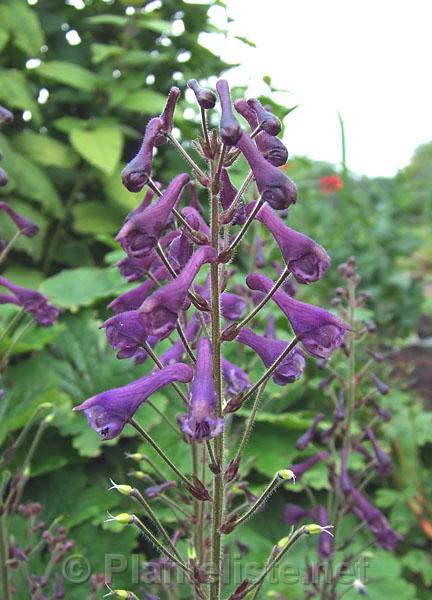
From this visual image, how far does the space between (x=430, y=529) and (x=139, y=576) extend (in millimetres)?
1660

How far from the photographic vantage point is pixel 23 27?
4277 mm

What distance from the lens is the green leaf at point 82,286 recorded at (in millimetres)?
3559

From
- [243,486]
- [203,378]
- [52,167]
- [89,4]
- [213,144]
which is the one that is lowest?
[243,486]

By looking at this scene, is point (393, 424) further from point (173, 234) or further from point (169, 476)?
point (173, 234)

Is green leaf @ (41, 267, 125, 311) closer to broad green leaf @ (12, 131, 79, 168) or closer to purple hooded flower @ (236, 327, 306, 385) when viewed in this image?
broad green leaf @ (12, 131, 79, 168)

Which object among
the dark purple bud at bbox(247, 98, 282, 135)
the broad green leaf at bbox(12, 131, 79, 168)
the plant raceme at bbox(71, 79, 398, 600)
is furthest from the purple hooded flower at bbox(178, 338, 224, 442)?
the broad green leaf at bbox(12, 131, 79, 168)

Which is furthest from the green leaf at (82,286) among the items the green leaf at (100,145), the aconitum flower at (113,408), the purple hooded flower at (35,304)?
the aconitum flower at (113,408)

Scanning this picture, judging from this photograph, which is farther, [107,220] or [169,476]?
[107,220]

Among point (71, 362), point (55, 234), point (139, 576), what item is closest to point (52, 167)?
A: point (55, 234)

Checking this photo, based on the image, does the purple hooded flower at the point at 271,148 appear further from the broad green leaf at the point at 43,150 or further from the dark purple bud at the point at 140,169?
the broad green leaf at the point at 43,150

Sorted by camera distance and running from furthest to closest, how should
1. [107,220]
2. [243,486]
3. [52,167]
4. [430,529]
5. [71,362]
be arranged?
[52,167], [107,220], [71,362], [430,529], [243,486]

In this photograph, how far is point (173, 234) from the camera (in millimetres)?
1516

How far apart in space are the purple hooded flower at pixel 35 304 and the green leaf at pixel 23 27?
275 centimetres

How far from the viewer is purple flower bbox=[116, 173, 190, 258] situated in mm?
1153
